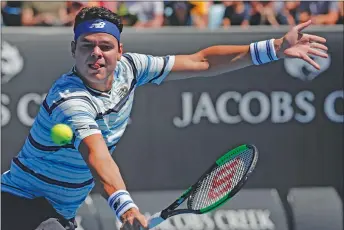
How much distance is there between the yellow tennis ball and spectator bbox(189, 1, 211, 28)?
15.1ft

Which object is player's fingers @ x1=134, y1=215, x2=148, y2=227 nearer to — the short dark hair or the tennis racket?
the tennis racket

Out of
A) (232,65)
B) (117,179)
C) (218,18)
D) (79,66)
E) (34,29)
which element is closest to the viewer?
(117,179)

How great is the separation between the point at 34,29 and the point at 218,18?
1.96m

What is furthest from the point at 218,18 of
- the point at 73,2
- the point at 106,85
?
the point at 106,85

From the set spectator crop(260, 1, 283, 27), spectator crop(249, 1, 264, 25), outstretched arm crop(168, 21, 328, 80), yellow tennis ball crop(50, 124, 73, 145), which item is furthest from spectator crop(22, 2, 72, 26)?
yellow tennis ball crop(50, 124, 73, 145)

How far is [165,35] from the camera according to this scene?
9.15 metres

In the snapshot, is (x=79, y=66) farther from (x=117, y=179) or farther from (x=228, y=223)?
(x=228, y=223)

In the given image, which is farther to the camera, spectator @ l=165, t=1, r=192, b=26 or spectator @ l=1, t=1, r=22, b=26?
spectator @ l=165, t=1, r=192, b=26

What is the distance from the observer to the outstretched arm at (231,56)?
5.98 meters

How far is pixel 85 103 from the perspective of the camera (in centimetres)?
538

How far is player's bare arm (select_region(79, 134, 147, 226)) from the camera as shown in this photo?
4.92 m

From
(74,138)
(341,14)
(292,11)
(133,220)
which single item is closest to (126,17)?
(292,11)

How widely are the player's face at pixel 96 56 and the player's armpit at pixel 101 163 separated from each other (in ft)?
1.66

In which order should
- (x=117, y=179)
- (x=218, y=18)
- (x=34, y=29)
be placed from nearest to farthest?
(x=117, y=179)
(x=34, y=29)
(x=218, y=18)
